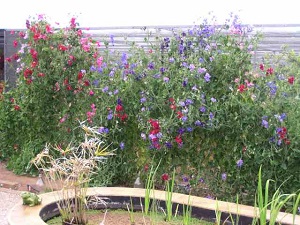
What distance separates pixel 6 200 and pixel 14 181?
925 mm

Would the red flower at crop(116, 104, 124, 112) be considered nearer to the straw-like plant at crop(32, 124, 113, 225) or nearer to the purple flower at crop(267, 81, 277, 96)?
the purple flower at crop(267, 81, 277, 96)

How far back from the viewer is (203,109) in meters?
5.41

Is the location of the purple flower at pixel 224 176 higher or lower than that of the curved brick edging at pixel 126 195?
lower

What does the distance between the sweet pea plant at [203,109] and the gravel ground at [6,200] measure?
1343 mm

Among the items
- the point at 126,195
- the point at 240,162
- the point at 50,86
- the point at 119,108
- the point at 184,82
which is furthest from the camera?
the point at 50,86

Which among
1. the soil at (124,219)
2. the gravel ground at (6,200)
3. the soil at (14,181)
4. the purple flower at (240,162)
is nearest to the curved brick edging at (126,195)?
the soil at (124,219)

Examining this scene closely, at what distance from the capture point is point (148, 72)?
19.6 ft

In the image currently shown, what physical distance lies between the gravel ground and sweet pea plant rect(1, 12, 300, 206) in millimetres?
1343

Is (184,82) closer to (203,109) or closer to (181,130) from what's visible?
(203,109)

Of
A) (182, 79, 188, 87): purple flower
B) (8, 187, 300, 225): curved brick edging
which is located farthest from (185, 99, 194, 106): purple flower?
(8, 187, 300, 225): curved brick edging

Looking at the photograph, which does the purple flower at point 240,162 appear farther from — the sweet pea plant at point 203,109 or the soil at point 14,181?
the soil at point 14,181

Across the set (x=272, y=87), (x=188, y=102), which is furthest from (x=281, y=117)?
(x=188, y=102)

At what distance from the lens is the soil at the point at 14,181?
24.1 feet

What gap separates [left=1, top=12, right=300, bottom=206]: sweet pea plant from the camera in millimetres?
5176
